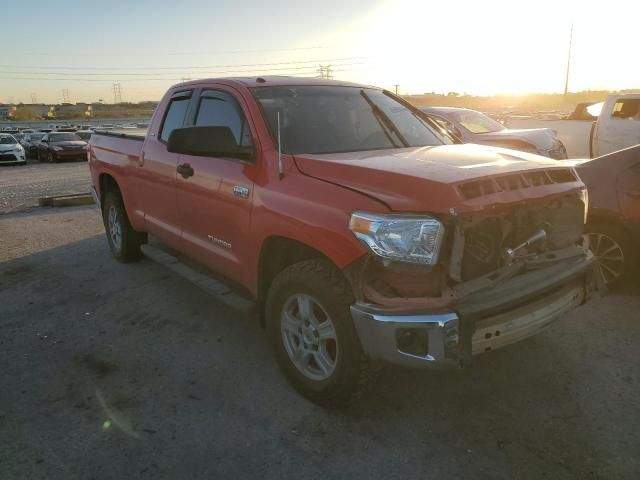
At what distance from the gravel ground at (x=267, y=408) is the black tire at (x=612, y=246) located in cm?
25

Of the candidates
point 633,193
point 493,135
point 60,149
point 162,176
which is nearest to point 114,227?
point 162,176

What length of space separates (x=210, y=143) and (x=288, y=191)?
68 centimetres

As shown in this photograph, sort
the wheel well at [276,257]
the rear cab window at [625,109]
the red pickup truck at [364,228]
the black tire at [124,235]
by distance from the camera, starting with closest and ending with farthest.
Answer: the red pickup truck at [364,228]
the wheel well at [276,257]
the black tire at [124,235]
the rear cab window at [625,109]

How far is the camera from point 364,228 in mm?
2605

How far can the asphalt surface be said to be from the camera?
2.63 metres

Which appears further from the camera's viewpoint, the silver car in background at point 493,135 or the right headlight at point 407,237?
the silver car in background at point 493,135

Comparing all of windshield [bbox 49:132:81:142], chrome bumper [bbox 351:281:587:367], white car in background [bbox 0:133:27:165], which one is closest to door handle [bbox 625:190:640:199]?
chrome bumper [bbox 351:281:587:367]

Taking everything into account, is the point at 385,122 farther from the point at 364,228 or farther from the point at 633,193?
the point at 633,193

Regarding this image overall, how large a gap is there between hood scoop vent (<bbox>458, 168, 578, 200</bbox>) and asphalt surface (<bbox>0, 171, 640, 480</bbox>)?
131 cm

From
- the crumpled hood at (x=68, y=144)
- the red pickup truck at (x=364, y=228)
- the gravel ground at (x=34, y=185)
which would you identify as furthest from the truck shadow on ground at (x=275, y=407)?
the crumpled hood at (x=68, y=144)

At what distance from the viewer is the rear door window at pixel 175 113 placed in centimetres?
468

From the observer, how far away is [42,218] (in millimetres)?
9273

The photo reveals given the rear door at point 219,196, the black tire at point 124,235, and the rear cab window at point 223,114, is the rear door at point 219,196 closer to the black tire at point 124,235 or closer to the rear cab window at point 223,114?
the rear cab window at point 223,114

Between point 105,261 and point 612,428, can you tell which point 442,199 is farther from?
point 105,261
